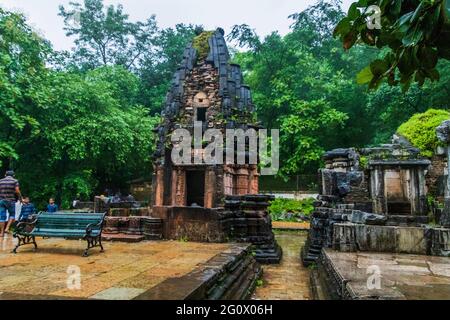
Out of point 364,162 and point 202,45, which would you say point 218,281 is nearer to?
point 364,162

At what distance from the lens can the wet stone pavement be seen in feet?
20.2

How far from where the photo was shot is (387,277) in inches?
168

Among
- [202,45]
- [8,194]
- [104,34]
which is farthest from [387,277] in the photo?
[104,34]

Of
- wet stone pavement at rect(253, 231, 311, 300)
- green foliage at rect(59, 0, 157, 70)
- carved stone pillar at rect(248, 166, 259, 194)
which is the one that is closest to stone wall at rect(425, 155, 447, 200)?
wet stone pavement at rect(253, 231, 311, 300)

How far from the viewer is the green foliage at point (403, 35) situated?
4.60 ft

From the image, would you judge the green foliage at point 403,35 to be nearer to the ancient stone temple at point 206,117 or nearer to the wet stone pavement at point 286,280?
the wet stone pavement at point 286,280

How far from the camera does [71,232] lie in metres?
6.48

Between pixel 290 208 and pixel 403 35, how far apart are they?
771 inches

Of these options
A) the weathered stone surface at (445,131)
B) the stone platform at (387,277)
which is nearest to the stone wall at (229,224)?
the stone platform at (387,277)

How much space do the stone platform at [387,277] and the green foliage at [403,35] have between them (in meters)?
2.50

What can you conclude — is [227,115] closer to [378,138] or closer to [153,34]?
[378,138]

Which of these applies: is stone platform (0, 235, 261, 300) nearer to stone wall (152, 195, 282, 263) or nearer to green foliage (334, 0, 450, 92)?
stone wall (152, 195, 282, 263)
